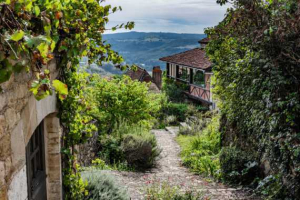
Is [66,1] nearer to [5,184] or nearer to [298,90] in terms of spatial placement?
[5,184]

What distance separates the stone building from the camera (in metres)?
2.32

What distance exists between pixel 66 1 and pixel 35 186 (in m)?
2.06

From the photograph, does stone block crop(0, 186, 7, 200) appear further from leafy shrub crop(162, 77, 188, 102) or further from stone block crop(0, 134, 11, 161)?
leafy shrub crop(162, 77, 188, 102)

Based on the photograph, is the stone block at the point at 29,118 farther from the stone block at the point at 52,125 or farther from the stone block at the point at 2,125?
the stone block at the point at 52,125

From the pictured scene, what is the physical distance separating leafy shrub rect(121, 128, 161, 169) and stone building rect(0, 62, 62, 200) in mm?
5392

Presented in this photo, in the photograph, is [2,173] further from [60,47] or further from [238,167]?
[238,167]

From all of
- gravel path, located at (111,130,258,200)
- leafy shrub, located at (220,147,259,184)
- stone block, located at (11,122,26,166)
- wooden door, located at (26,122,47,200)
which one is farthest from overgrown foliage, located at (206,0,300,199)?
stone block, located at (11,122,26,166)

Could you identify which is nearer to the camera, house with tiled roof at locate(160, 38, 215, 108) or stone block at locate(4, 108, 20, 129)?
stone block at locate(4, 108, 20, 129)

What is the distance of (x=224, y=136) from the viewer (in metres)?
9.59

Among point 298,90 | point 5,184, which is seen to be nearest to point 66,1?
point 5,184

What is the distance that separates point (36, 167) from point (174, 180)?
4.85 metres

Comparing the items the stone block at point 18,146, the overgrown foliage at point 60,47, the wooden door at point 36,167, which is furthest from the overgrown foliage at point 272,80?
the stone block at point 18,146

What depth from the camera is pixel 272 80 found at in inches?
212

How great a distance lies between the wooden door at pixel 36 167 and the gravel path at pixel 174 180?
2630 millimetres
